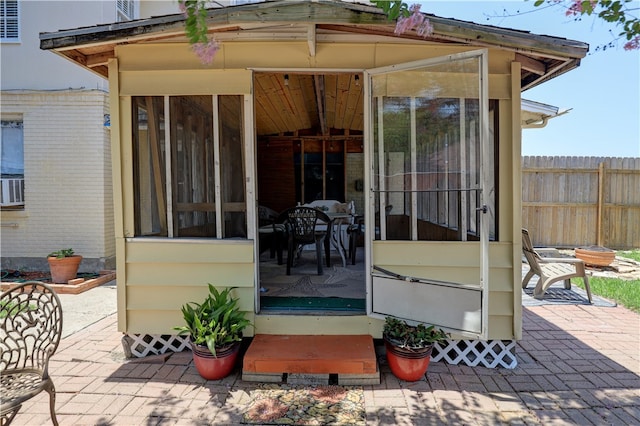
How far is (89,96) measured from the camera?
5719 mm

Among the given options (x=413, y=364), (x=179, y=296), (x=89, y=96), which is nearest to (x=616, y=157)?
(x=413, y=364)

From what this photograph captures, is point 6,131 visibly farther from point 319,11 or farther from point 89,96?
Result: point 319,11

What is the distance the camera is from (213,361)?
252cm

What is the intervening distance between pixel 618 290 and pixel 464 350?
3363 mm

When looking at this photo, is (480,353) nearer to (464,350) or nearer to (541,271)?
(464,350)

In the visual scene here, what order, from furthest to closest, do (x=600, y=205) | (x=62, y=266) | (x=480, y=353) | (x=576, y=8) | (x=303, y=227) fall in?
(x=600, y=205)
(x=62, y=266)
(x=303, y=227)
(x=480, y=353)
(x=576, y=8)

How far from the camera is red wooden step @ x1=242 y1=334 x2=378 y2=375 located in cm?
250

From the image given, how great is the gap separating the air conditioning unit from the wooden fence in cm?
959

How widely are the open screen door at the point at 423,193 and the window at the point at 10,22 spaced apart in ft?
22.3

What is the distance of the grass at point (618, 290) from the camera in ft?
13.7

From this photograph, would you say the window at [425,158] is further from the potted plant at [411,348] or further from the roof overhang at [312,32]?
the potted plant at [411,348]

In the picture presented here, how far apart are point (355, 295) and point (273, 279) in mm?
1141

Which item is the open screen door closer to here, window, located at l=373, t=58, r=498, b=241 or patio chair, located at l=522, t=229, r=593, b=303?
window, located at l=373, t=58, r=498, b=241

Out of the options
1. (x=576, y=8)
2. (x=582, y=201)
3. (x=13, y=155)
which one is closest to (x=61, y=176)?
(x=13, y=155)
